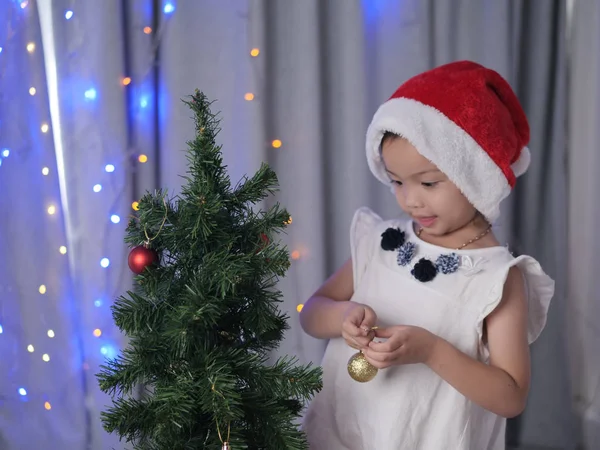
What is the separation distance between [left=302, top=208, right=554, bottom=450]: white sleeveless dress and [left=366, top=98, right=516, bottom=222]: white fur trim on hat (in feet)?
0.42

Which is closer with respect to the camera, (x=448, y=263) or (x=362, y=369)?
(x=362, y=369)

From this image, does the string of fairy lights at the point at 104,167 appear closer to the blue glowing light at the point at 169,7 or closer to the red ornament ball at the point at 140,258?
the blue glowing light at the point at 169,7

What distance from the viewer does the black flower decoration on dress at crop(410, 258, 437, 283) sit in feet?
3.39

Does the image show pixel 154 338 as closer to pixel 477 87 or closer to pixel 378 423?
pixel 378 423

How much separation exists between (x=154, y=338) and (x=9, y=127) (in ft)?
4.18

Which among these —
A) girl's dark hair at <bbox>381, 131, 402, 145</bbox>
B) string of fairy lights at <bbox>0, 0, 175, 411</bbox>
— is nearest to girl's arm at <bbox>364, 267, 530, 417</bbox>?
girl's dark hair at <bbox>381, 131, 402, 145</bbox>

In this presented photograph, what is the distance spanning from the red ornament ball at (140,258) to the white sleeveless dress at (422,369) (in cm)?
47

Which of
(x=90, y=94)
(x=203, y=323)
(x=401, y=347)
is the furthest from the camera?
(x=90, y=94)

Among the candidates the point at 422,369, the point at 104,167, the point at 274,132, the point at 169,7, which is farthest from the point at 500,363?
the point at 169,7

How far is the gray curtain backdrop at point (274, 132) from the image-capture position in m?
1.70

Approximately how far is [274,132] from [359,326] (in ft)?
3.20

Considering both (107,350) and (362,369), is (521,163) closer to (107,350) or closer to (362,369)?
(362,369)

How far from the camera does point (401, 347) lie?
2.96 ft

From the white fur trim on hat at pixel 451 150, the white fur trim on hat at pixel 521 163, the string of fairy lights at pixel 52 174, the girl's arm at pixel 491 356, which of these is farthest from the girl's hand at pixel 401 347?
the string of fairy lights at pixel 52 174
